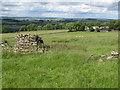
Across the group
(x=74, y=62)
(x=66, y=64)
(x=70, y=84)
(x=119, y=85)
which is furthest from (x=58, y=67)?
(x=119, y=85)

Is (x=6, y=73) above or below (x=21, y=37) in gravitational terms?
below

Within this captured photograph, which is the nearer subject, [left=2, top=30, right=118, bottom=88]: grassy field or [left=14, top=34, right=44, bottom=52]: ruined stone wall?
[left=2, top=30, right=118, bottom=88]: grassy field

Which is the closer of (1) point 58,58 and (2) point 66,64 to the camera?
(2) point 66,64

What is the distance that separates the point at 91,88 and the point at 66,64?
13.4ft

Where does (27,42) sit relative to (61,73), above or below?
above

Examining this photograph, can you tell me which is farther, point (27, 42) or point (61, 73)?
point (27, 42)

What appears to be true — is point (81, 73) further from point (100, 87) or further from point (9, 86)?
point (9, 86)

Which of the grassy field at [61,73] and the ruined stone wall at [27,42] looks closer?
the grassy field at [61,73]

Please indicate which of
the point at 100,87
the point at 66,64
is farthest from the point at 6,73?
the point at 100,87

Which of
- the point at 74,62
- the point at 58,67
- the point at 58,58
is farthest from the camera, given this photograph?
the point at 58,58

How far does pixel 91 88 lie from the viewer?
304 inches

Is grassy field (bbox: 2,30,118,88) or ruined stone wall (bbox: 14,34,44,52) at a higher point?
ruined stone wall (bbox: 14,34,44,52)

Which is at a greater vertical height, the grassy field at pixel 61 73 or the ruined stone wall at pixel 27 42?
the ruined stone wall at pixel 27 42

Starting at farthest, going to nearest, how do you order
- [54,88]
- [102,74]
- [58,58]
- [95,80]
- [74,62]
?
[58,58] → [74,62] → [102,74] → [95,80] → [54,88]
